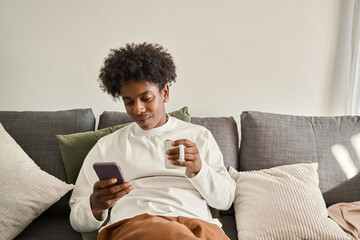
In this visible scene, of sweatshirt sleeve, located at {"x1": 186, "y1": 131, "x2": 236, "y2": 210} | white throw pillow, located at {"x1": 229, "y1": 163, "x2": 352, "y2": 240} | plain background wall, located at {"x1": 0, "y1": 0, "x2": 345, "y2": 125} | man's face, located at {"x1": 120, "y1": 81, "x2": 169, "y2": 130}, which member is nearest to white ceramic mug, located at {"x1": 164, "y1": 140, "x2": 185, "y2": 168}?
sweatshirt sleeve, located at {"x1": 186, "y1": 131, "x2": 236, "y2": 210}

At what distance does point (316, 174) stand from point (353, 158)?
249mm

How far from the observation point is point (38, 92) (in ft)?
7.65

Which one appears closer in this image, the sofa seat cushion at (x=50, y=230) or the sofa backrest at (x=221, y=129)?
the sofa seat cushion at (x=50, y=230)

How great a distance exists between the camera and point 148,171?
146 cm

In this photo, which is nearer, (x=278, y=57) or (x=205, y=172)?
(x=205, y=172)

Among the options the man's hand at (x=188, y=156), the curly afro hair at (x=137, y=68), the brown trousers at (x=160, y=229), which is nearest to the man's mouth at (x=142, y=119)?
the curly afro hair at (x=137, y=68)

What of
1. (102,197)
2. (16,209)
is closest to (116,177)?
(102,197)

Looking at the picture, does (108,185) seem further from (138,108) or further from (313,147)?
(313,147)

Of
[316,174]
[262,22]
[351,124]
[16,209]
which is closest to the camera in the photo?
[16,209]

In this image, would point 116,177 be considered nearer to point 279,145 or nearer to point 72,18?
point 279,145

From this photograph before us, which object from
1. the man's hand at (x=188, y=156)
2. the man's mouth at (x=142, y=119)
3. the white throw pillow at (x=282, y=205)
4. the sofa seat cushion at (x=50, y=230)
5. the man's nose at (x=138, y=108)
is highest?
the man's nose at (x=138, y=108)

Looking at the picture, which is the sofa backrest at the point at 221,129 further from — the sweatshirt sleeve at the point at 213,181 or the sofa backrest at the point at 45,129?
the sweatshirt sleeve at the point at 213,181

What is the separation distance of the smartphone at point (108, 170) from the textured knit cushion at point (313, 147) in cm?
87

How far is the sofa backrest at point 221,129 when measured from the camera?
1.87 metres
